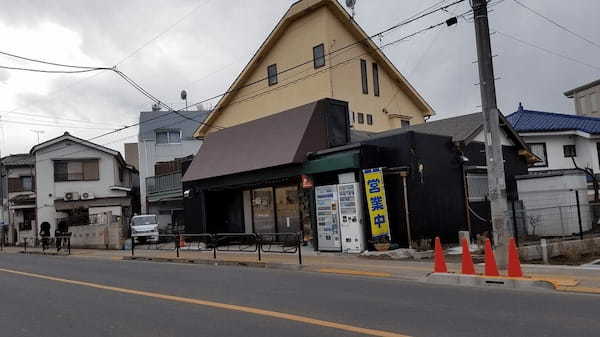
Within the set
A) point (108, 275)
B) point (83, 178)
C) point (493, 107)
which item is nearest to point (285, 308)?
point (493, 107)

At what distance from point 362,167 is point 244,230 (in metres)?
8.84

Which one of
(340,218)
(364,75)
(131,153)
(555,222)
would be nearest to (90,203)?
(131,153)

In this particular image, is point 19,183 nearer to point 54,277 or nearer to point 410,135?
point 54,277

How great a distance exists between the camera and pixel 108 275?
15.3 m

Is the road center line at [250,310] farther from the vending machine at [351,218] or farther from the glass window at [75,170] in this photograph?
the glass window at [75,170]

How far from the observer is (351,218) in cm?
1750

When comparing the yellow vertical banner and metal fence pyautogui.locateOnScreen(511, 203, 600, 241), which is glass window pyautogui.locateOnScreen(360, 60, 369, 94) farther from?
the yellow vertical banner

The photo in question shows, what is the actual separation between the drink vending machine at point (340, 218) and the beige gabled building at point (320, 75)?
10.5 m

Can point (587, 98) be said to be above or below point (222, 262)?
above

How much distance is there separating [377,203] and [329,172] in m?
2.38

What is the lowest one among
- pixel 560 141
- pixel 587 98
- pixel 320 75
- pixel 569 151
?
pixel 569 151

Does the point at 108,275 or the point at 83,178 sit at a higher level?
the point at 83,178

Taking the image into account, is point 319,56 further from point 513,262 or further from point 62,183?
point 62,183

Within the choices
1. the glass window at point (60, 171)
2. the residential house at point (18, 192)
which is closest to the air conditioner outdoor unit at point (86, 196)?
the glass window at point (60, 171)
